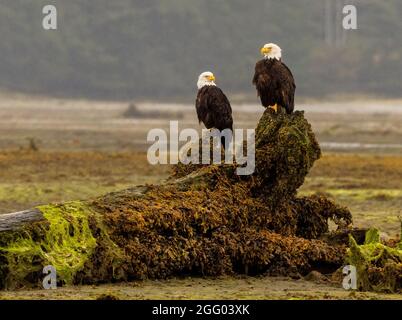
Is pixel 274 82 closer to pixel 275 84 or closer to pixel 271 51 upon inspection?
pixel 275 84

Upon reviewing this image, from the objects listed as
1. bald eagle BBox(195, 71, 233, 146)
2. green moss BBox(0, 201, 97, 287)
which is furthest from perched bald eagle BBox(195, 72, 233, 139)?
green moss BBox(0, 201, 97, 287)

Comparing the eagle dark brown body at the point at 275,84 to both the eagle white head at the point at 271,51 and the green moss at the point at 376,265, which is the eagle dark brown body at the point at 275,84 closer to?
the eagle white head at the point at 271,51

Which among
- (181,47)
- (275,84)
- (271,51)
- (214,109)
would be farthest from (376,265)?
(181,47)

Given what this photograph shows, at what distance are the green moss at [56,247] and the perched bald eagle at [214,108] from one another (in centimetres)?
473

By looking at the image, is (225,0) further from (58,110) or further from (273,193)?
(273,193)

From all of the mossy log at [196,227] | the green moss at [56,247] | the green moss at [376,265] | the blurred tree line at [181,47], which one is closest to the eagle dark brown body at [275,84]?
the mossy log at [196,227]

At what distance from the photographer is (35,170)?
28094mm

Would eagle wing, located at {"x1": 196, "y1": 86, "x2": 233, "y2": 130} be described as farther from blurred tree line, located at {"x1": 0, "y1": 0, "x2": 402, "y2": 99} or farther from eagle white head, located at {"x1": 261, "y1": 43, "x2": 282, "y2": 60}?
blurred tree line, located at {"x1": 0, "y1": 0, "x2": 402, "y2": 99}

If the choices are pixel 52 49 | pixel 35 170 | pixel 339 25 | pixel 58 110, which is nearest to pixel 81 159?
pixel 35 170

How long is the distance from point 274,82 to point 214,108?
7.09 ft

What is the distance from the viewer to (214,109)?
16.2 metres

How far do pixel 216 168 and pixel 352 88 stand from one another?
7714cm

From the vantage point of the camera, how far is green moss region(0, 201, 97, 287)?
1095cm

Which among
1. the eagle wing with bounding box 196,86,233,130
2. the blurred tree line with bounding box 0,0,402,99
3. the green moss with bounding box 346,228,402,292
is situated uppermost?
the blurred tree line with bounding box 0,0,402,99
